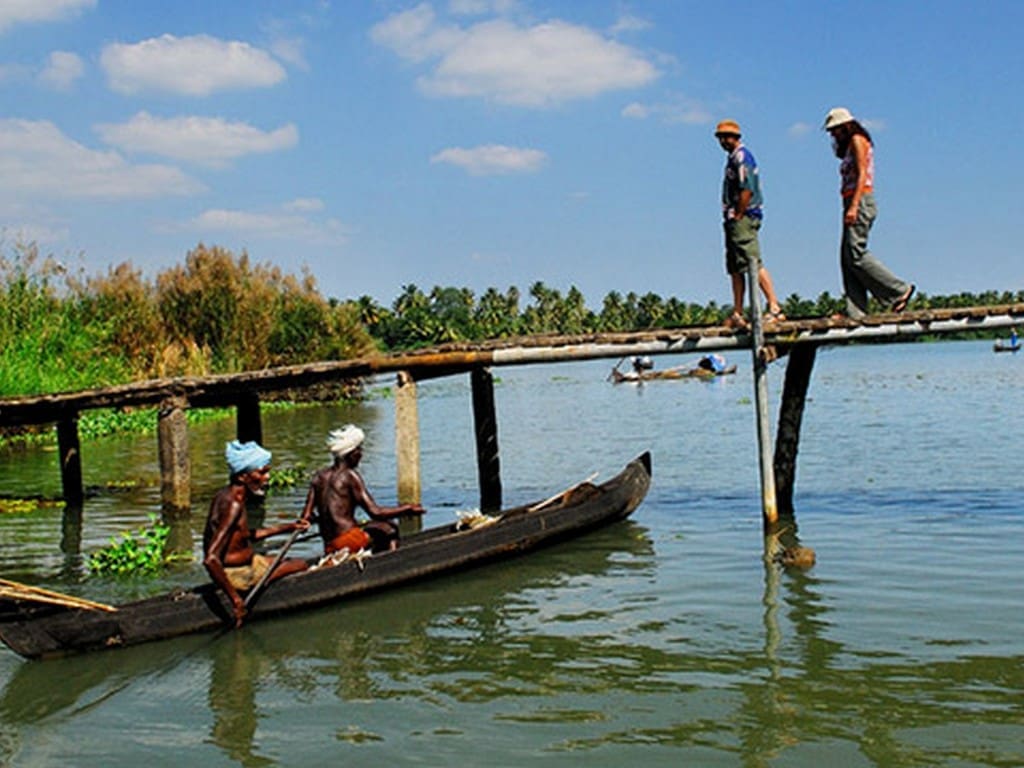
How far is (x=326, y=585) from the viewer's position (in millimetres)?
A: 8938

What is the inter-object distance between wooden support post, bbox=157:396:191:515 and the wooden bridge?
1 centimetres

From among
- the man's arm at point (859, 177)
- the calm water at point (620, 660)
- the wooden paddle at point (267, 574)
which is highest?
the man's arm at point (859, 177)

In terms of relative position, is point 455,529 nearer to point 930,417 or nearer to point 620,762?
point 620,762

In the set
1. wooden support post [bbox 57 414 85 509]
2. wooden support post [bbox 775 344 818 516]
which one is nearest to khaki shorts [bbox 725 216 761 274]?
wooden support post [bbox 775 344 818 516]

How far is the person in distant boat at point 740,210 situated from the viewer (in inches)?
427

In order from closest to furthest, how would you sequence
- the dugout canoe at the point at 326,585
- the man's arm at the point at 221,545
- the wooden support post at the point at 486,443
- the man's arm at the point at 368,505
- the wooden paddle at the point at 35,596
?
the wooden paddle at the point at 35,596, the dugout canoe at the point at 326,585, the man's arm at the point at 221,545, the man's arm at the point at 368,505, the wooden support post at the point at 486,443

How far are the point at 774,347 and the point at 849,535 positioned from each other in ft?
7.24

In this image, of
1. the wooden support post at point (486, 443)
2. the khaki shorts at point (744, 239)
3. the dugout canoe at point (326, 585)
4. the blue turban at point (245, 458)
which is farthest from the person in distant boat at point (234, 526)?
the wooden support post at point (486, 443)

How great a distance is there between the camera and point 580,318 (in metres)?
114

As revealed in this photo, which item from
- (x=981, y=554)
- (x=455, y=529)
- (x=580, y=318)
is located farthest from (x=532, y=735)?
(x=580, y=318)

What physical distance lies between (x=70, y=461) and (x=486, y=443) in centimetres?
612

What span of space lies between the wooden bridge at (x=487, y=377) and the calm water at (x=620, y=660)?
0.88 m

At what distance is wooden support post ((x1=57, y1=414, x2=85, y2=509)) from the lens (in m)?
15.6

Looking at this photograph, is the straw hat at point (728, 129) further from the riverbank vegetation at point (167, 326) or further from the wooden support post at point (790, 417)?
the riverbank vegetation at point (167, 326)
